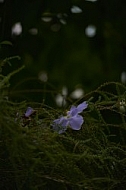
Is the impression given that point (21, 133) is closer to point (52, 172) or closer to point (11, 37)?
point (52, 172)

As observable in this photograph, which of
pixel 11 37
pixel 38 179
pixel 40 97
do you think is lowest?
pixel 38 179

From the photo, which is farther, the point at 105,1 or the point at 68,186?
the point at 105,1

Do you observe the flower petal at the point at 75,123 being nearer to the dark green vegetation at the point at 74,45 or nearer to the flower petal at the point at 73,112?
the flower petal at the point at 73,112

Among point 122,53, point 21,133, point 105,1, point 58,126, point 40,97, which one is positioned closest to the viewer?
point 21,133

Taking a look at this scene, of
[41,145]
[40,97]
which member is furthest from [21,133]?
[40,97]

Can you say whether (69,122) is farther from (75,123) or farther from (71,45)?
(71,45)

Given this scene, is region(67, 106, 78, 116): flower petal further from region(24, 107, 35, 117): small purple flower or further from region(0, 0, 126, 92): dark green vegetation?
region(0, 0, 126, 92): dark green vegetation

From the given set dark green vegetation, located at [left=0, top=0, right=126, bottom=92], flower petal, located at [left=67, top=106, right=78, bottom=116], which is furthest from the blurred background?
flower petal, located at [left=67, top=106, right=78, bottom=116]
